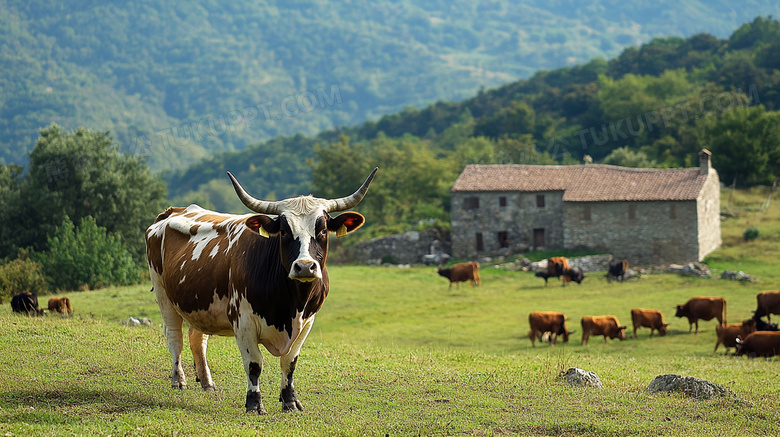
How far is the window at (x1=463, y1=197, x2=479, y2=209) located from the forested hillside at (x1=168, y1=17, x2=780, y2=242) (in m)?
4.56

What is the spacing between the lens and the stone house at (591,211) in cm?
4559

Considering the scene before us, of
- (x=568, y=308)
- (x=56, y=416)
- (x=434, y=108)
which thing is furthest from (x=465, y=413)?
(x=434, y=108)

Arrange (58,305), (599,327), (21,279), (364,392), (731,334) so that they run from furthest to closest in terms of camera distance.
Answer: (21,279) < (599,327) < (58,305) < (731,334) < (364,392)

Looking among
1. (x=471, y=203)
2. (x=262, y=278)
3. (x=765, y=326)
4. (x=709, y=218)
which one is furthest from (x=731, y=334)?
(x=471, y=203)

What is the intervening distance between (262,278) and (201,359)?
2375mm

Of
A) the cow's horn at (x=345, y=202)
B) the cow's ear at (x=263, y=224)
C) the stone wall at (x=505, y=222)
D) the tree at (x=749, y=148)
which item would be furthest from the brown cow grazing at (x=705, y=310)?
the tree at (x=749, y=148)

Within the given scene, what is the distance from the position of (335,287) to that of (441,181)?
108 feet

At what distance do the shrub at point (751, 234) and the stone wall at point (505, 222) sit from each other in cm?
Result: 1074

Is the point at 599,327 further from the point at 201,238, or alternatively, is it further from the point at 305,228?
the point at 305,228

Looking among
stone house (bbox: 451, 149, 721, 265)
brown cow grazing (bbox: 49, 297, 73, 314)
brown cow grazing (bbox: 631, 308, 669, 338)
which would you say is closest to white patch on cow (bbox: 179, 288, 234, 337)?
brown cow grazing (bbox: 49, 297, 73, 314)

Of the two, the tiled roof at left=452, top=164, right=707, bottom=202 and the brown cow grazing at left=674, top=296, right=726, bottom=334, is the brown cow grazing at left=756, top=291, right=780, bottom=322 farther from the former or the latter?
the tiled roof at left=452, top=164, right=707, bottom=202

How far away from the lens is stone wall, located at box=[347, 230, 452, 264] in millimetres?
51812

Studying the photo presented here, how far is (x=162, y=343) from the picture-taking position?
14750 millimetres

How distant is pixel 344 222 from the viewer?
987cm
